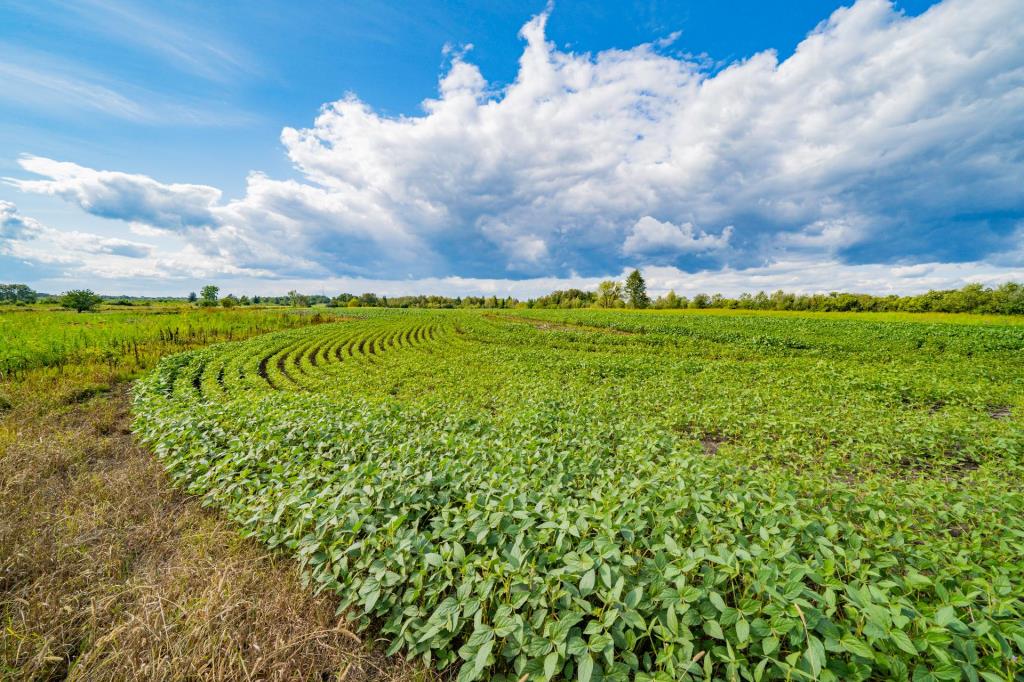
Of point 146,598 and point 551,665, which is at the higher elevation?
point 551,665

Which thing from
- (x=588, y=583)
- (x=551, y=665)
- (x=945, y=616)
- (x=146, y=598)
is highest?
(x=945, y=616)

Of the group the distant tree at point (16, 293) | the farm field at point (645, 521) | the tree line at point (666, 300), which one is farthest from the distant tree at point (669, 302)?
the distant tree at point (16, 293)

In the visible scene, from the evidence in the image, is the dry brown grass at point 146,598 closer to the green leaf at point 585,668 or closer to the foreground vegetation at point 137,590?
the foreground vegetation at point 137,590

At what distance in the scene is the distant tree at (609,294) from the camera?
11305 centimetres

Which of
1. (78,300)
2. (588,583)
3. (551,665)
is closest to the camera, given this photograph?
(551,665)

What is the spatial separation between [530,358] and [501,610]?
16879 millimetres

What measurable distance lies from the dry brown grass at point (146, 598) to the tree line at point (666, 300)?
91323 millimetres

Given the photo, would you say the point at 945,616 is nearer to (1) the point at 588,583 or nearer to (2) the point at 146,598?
(1) the point at 588,583

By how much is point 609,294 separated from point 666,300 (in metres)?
16.8

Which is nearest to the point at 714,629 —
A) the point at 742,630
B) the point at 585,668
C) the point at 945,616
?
the point at 742,630

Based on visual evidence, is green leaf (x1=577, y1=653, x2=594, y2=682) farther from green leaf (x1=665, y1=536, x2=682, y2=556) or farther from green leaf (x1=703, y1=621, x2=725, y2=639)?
green leaf (x1=665, y1=536, x2=682, y2=556)

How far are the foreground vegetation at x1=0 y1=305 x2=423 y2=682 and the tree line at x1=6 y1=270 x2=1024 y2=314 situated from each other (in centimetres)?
9141

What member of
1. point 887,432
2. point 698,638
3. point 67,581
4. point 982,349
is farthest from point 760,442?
point 982,349

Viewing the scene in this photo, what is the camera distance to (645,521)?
337 cm
